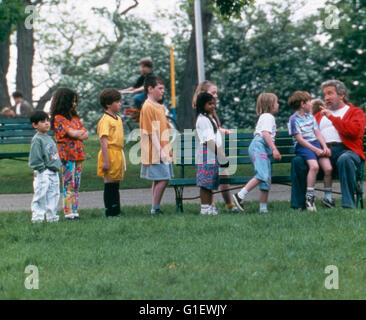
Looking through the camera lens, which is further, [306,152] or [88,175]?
[88,175]

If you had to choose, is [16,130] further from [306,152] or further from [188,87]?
[188,87]

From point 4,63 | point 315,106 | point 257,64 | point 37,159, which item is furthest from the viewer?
point 4,63

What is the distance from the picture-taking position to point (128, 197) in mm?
11586

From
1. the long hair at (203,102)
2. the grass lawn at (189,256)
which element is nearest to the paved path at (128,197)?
the grass lawn at (189,256)

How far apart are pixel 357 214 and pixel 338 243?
1.65m

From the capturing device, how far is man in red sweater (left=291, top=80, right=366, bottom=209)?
928cm

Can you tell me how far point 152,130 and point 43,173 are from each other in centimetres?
135

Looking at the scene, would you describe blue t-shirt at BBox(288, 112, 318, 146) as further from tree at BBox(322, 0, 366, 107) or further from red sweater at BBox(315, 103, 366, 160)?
tree at BBox(322, 0, 366, 107)

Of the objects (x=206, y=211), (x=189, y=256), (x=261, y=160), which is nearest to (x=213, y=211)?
(x=206, y=211)

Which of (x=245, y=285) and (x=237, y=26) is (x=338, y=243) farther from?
(x=237, y=26)

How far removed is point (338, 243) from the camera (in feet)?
22.0

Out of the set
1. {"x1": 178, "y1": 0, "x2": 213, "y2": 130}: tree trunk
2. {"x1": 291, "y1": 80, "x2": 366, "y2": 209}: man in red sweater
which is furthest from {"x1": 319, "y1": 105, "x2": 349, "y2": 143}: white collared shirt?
{"x1": 178, "y1": 0, "x2": 213, "y2": 130}: tree trunk

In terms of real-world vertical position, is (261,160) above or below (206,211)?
above

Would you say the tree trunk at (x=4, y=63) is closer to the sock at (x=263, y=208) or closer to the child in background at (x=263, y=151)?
the child in background at (x=263, y=151)
